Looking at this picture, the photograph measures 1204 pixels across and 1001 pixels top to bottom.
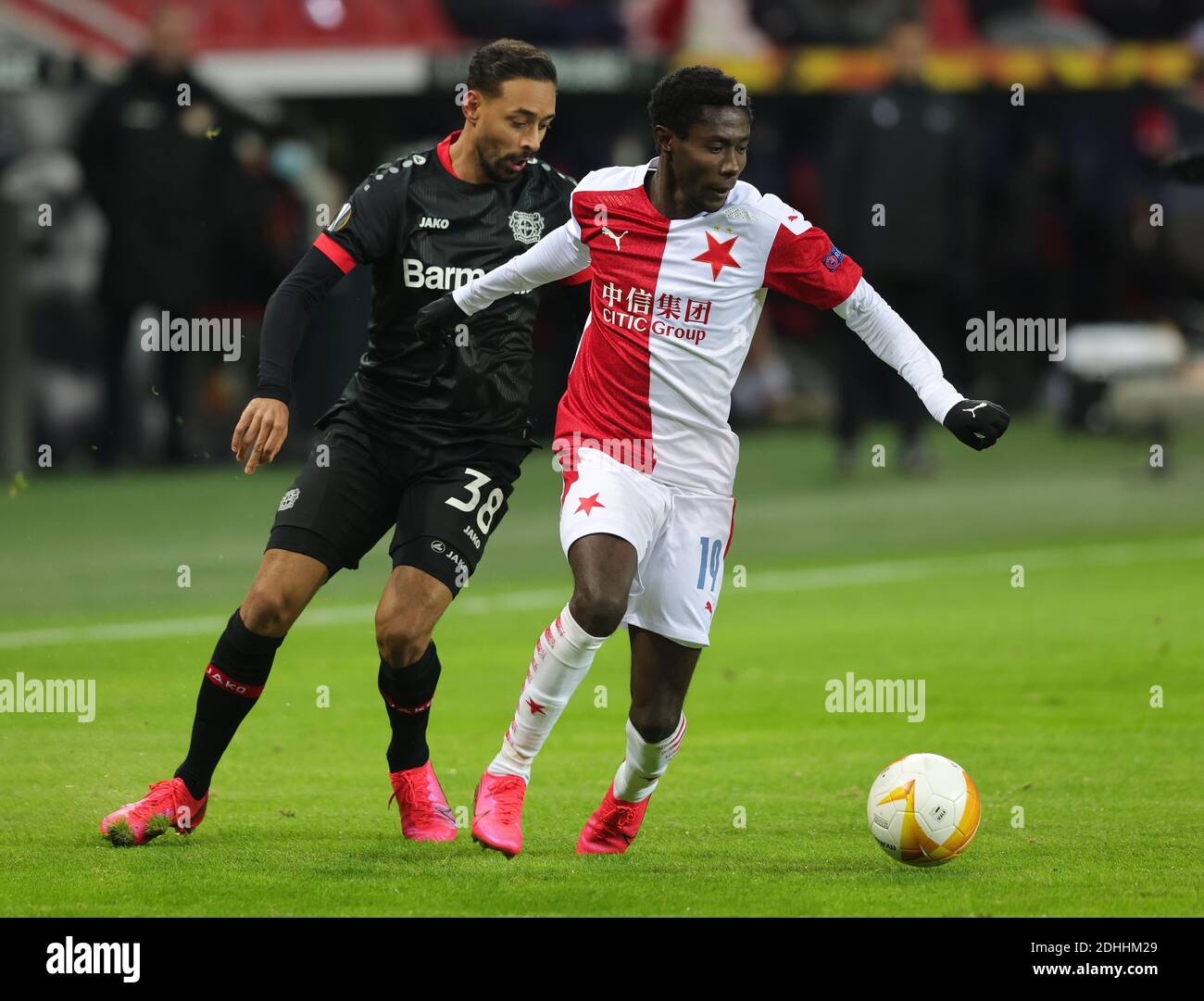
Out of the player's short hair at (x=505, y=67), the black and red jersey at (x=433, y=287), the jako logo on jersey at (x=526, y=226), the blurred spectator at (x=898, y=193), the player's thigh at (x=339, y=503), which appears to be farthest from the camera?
the blurred spectator at (x=898, y=193)

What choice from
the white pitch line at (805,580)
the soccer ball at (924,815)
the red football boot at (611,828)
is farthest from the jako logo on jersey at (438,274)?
the white pitch line at (805,580)

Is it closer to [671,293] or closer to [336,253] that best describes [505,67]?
[336,253]

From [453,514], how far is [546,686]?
0.63m

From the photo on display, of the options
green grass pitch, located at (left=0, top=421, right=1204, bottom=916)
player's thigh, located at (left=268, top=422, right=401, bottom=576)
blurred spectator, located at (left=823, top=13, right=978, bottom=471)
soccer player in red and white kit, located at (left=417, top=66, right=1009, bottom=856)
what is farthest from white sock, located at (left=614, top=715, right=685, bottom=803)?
blurred spectator, located at (left=823, top=13, right=978, bottom=471)

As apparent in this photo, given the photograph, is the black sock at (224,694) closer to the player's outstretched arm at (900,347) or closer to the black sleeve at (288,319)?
the black sleeve at (288,319)

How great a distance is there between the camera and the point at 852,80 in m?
19.2

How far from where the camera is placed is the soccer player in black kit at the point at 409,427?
611cm

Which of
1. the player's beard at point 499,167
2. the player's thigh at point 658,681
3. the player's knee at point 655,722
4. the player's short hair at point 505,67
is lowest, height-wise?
the player's knee at point 655,722

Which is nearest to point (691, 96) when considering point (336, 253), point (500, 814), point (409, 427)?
point (336, 253)

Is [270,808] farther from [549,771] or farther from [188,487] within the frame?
[188,487]

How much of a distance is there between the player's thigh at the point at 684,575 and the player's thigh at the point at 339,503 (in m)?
0.84

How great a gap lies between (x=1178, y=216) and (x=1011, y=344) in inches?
84.3

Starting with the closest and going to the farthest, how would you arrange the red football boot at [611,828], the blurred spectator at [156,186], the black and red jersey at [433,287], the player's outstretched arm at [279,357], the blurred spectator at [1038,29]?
the player's outstretched arm at [279,357] → the red football boot at [611,828] → the black and red jersey at [433,287] → the blurred spectator at [156,186] → the blurred spectator at [1038,29]
